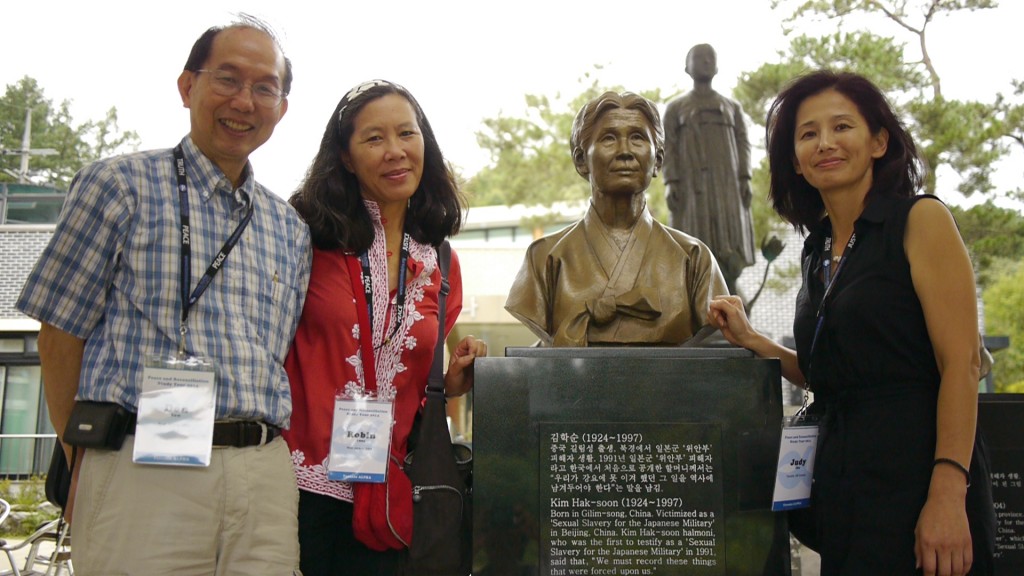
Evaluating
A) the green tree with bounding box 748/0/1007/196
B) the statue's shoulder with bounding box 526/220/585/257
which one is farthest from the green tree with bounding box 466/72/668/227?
the statue's shoulder with bounding box 526/220/585/257

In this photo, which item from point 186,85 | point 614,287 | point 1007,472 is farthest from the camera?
point 614,287

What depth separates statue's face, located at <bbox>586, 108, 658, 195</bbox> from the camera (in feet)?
9.60

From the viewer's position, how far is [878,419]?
81.5 inches

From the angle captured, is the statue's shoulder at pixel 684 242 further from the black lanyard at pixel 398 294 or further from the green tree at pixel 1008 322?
the green tree at pixel 1008 322

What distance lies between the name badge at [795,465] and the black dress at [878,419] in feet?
0.09

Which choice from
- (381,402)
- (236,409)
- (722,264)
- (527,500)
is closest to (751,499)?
(527,500)

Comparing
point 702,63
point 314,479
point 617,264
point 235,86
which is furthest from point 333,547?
point 702,63

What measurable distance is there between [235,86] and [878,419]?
1748 mm

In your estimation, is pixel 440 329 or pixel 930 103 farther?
pixel 930 103

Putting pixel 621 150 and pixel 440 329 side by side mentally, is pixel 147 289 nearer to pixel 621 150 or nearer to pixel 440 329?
pixel 440 329

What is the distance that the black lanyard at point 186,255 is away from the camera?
195cm

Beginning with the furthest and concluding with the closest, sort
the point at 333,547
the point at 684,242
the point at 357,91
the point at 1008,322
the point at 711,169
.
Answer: the point at 1008,322 < the point at 711,169 < the point at 684,242 < the point at 357,91 < the point at 333,547

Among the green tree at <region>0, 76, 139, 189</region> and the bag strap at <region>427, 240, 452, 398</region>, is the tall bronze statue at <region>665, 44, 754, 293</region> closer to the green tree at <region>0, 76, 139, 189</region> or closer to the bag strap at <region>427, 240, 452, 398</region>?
the bag strap at <region>427, 240, 452, 398</region>

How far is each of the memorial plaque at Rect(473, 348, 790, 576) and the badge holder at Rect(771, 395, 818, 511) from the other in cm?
14
